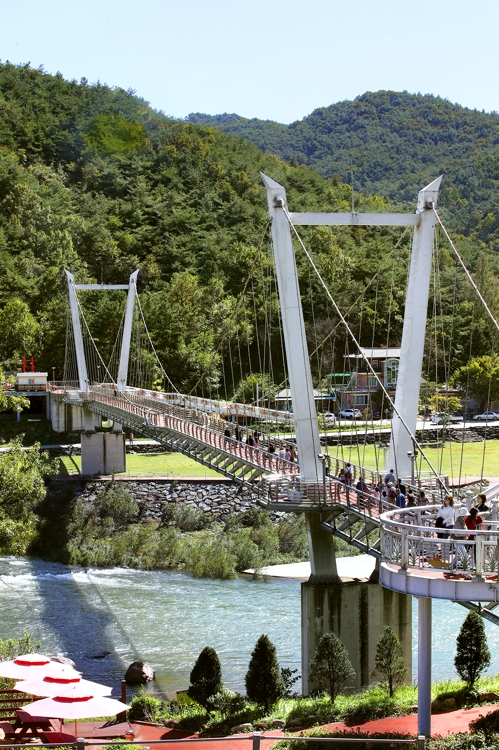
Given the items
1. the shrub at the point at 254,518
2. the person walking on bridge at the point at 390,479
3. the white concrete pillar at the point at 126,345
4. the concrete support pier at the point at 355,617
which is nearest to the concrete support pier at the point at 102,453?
the white concrete pillar at the point at 126,345

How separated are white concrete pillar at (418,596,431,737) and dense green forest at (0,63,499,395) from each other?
3879 centimetres

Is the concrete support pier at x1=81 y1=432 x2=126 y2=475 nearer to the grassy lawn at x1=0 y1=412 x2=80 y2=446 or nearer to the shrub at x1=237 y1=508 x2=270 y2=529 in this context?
the grassy lawn at x1=0 y1=412 x2=80 y2=446

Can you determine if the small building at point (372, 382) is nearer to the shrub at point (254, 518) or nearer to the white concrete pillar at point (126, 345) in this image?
the white concrete pillar at point (126, 345)

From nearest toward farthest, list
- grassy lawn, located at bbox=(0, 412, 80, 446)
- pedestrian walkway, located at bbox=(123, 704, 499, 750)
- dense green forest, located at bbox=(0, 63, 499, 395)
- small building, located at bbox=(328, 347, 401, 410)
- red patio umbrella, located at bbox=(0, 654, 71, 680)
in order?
pedestrian walkway, located at bbox=(123, 704, 499, 750)
red patio umbrella, located at bbox=(0, 654, 71, 680)
grassy lawn, located at bbox=(0, 412, 80, 446)
small building, located at bbox=(328, 347, 401, 410)
dense green forest, located at bbox=(0, 63, 499, 395)

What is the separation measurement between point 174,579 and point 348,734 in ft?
68.9

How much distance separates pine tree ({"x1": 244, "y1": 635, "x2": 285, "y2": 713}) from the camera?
62.9 feet

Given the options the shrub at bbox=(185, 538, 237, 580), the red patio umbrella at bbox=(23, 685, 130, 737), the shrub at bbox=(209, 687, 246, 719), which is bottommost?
the shrub at bbox=(185, 538, 237, 580)

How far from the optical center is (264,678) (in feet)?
63.0

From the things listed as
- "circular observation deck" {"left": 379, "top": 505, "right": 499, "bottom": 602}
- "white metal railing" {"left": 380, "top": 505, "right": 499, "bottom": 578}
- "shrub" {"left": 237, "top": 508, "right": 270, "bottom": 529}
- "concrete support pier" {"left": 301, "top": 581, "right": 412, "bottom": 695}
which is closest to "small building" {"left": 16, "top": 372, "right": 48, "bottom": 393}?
"shrub" {"left": 237, "top": 508, "right": 270, "bottom": 529}

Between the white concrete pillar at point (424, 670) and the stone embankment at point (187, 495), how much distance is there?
30514 millimetres

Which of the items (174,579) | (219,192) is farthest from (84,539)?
(219,192)

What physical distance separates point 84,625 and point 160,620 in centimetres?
213

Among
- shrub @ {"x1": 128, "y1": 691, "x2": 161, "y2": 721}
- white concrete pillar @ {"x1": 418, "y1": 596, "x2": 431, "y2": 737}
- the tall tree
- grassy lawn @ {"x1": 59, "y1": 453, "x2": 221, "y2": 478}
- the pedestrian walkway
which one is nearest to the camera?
white concrete pillar @ {"x1": 418, "y1": 596, "x2": 431, "y2": 737}

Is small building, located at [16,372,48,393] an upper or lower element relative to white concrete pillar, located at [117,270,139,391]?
lower
